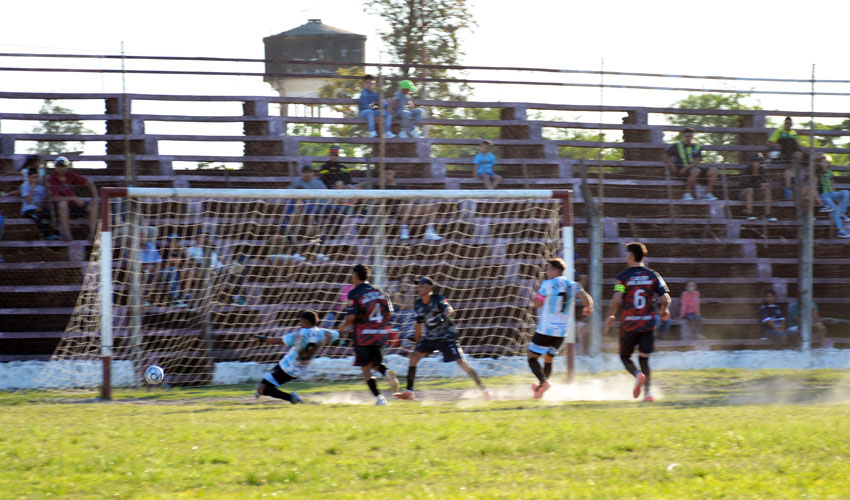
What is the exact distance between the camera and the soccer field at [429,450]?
655 centimetres

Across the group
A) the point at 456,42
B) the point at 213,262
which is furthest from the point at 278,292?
the point at 456,42

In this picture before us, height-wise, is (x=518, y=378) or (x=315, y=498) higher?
(x=315, y=498)

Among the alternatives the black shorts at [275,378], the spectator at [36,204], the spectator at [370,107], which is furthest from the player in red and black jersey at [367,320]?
the spectator at [370,107]

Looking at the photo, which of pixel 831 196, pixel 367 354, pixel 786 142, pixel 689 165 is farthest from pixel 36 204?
pixel 831 196

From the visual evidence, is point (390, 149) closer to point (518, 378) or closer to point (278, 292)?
point (278, 292)

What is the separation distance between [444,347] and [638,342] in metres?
2.31

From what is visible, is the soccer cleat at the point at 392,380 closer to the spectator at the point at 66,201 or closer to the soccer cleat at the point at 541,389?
the soccer cleat at the point at 541,389

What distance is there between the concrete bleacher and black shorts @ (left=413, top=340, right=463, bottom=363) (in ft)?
11.0

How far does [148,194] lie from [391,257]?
432 centimetres

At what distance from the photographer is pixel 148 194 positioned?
12469mm

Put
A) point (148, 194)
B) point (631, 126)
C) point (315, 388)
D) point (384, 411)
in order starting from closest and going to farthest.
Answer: point (384, 411)
point (148, 194)
point (315, 388)
point (631, 126)

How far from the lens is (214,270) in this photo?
14.8m

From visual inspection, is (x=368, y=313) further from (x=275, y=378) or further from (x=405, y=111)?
(x=405, y=111)

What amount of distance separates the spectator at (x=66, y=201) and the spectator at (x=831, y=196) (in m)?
12.8
